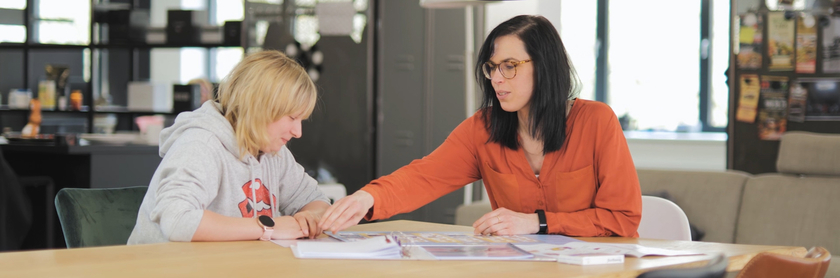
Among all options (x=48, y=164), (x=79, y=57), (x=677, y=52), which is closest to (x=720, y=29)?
→ (x=677, y=52)

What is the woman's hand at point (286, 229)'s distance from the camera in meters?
1.49

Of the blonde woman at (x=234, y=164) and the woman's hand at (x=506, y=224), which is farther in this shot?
the woman's hand at (x=506, y=224)

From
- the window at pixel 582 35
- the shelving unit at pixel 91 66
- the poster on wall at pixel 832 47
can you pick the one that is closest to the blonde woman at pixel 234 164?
the poster on wall at pixel 832 47

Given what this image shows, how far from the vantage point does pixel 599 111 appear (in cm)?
179

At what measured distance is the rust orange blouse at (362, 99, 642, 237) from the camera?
1.68 m

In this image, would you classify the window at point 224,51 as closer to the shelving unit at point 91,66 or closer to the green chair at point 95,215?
the shelving unit at point 91,66

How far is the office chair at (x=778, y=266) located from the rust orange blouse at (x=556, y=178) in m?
0.41

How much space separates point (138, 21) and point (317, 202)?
11.9 feet

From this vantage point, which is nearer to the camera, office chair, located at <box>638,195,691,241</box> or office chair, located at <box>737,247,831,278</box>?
office chair, located at <box>737,247,831,278</box>

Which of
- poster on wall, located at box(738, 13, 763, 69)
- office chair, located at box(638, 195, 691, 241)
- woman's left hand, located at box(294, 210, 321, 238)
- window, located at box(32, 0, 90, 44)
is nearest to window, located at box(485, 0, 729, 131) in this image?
Answer: poster on wall, located at box(738, 13, 763, 69)

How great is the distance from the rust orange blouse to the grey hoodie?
24 cm

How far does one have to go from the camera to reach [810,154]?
3.14 m

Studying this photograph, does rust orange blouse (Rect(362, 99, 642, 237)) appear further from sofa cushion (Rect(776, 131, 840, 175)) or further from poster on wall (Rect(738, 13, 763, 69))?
poster on wall (Rect(738, 13, 763, 69))

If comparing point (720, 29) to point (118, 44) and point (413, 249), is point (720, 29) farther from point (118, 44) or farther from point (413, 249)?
point (413, 249)
